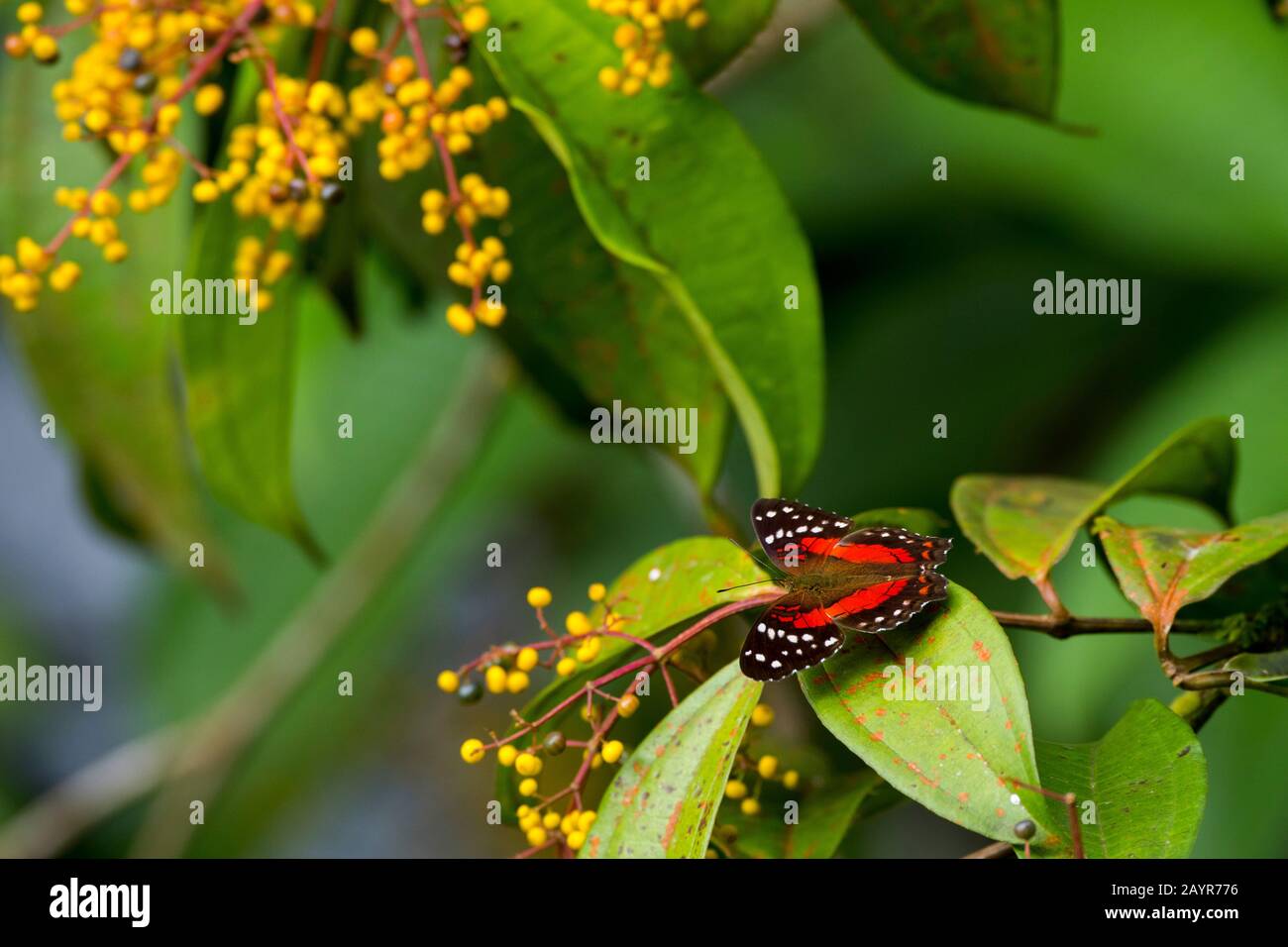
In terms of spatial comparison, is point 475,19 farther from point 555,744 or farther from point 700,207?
point 555,744

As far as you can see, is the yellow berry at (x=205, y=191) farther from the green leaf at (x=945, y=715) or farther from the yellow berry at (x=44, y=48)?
the green leaf at (x=945, y=715)

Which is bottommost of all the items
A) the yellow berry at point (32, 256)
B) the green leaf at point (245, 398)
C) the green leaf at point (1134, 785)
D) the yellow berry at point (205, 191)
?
the green leaf at point (1134, 785)

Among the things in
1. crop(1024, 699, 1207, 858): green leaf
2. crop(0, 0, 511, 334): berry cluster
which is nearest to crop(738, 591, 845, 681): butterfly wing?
crop(1024, 699, 1207, 858): green leaf

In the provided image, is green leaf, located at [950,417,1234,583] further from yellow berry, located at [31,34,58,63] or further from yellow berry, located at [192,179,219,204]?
yellow berry, located at [31,34,58,63]

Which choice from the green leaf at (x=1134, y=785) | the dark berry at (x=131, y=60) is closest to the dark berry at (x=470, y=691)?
the green leaf at (x=1134, y=785)

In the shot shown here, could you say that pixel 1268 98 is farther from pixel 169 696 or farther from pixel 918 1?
pixel 169 696

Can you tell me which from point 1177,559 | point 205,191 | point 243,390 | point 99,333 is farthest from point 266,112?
point 1177,559
